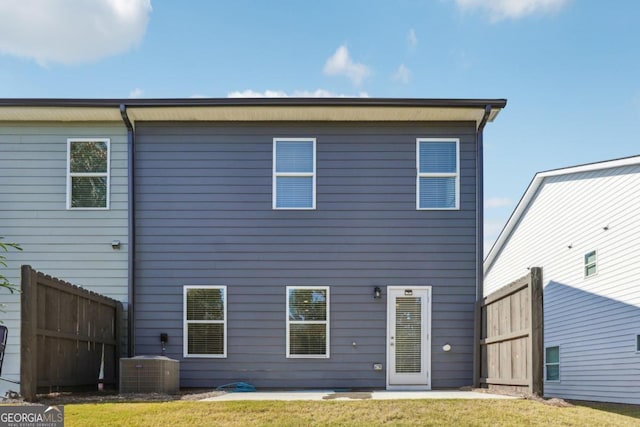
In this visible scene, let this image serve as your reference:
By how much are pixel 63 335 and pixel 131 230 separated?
91.0 inches

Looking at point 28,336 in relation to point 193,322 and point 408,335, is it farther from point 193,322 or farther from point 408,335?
point 408,335

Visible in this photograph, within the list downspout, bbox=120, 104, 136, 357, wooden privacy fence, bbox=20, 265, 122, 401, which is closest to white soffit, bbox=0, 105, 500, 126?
downspout, bbox=120, 104, 136, 357

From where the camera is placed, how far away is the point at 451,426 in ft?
19.1

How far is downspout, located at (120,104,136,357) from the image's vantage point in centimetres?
918

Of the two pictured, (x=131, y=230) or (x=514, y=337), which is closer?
(x=514, y=337)

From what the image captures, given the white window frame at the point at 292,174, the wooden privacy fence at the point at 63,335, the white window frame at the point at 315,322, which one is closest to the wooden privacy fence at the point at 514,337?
the white window frame at the point at 315,322

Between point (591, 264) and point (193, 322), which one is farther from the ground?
point (591, 264)

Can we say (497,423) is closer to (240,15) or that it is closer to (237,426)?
(237,426)

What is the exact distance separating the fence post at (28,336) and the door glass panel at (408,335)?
5.22 m

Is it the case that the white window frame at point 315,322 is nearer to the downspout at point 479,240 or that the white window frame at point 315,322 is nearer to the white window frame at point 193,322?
the white window frame at point 193,322

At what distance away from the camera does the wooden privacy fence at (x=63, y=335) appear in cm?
650

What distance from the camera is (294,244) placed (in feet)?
30.6

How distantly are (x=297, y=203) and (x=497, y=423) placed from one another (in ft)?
15.7

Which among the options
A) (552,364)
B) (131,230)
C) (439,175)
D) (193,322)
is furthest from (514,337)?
(552,364)
